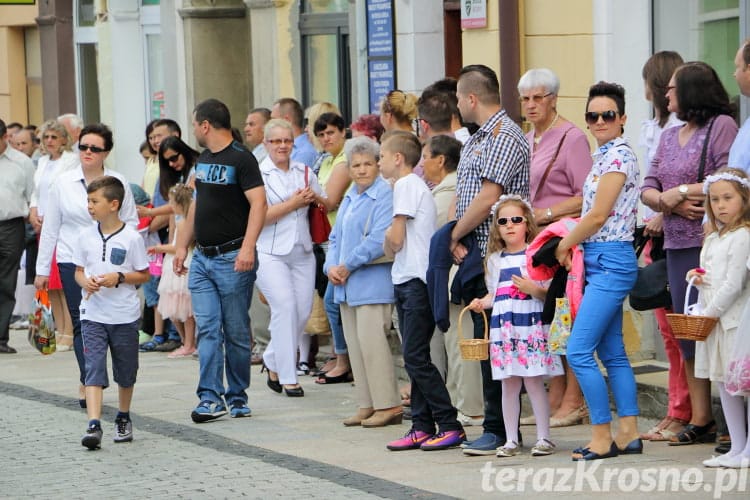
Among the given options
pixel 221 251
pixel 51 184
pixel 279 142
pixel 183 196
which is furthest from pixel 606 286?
pixel 51 184

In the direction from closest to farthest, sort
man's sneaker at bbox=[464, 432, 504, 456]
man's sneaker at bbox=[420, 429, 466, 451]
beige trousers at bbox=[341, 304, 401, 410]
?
man's sneaker at bbox=[464, 432, 504, 456], man's sneaker at bbox=[420, 429, 466, 451], beige trousers at bbox=[341, 304, 401, 410]

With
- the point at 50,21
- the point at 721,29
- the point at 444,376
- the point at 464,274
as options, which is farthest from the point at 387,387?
the point at 50,21

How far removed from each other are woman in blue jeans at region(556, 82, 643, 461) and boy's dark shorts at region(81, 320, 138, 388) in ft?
9.08

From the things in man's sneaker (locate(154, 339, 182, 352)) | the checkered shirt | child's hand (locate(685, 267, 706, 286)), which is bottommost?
man's sneaker (locate(154, 339, 182, 352))

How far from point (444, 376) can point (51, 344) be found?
283 cm

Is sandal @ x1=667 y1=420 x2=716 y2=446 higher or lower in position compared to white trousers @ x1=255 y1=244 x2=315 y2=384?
lower

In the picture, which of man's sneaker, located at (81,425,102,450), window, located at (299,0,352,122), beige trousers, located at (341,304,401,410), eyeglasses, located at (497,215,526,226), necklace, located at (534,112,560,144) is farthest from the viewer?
window, located at (299,0,352,122)

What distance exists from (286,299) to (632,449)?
11.1 ft

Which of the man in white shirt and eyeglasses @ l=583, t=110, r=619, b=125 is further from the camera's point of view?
the man in white shirt

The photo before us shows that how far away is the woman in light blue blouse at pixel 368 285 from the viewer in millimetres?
9992

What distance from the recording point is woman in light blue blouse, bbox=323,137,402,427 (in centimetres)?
999

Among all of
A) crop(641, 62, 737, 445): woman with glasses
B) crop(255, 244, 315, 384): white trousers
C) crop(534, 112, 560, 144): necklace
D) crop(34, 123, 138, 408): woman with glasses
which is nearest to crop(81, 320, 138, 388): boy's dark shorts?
crop(34, 123, 138, 408): woman with glasses

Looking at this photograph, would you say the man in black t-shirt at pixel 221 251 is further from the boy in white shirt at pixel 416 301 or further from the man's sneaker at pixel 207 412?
the boy in white shirt at pixel 416 301

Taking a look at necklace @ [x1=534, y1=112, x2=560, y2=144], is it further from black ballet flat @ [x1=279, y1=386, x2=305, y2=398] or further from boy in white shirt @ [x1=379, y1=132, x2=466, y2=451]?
black ballet flat @ [x1=279, y1=386, x2=305, y2=398]
